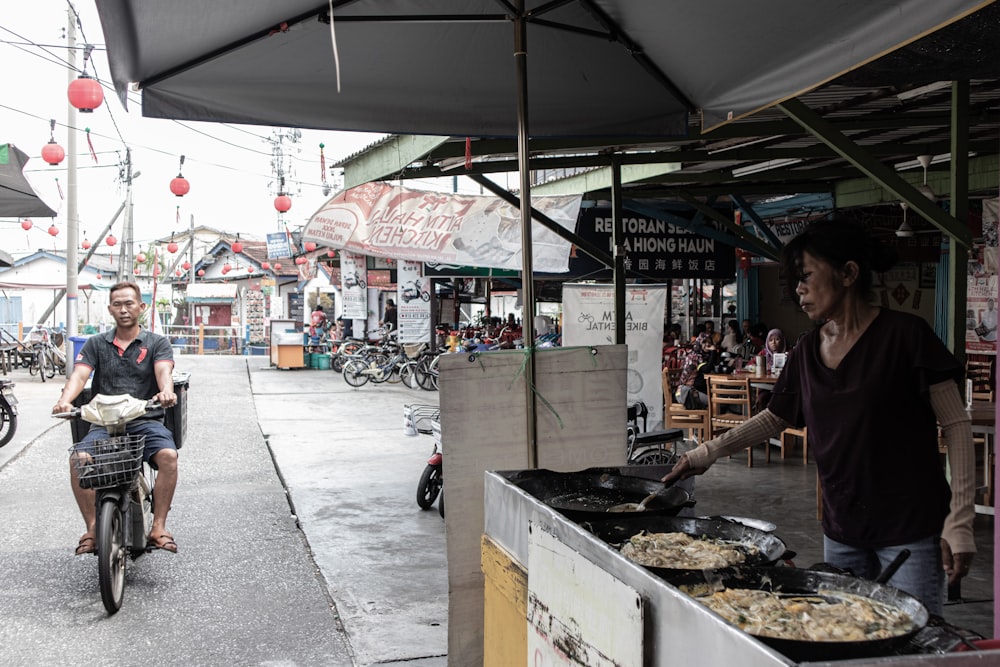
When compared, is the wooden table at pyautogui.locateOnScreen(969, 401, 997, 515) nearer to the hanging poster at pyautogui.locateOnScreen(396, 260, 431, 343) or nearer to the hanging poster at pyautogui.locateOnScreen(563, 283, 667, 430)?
the hanging poster at pyautogui.locateOnScreen(563, 283, 667, 430)

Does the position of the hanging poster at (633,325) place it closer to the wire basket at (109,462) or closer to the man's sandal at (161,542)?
the man's sandal at (161,542)

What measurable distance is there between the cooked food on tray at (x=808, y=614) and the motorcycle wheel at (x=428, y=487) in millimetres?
5578

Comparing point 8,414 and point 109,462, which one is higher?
point 109,462

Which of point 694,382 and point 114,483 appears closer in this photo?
point 114,483

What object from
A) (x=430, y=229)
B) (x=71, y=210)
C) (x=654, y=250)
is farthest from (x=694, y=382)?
(x=71, y=210)

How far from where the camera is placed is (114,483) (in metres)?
5.16

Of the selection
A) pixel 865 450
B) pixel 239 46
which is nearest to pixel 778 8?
pixel 865 450

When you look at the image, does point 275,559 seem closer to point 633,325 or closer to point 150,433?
point 150,433

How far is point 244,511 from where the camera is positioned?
7770 millimetres

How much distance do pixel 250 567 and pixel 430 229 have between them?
17.3 feet

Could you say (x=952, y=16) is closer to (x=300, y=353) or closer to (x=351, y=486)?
(x=351, y=486)

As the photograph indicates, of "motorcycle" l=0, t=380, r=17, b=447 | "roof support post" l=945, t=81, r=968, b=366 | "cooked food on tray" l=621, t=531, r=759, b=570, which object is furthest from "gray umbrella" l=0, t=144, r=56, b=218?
"cooked food on tray" l=621, t=531, r=759, b=570

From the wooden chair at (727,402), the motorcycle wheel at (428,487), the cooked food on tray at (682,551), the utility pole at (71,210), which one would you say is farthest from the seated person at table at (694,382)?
the utility pole at (71,210)

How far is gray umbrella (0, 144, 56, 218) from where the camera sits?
11664mm
